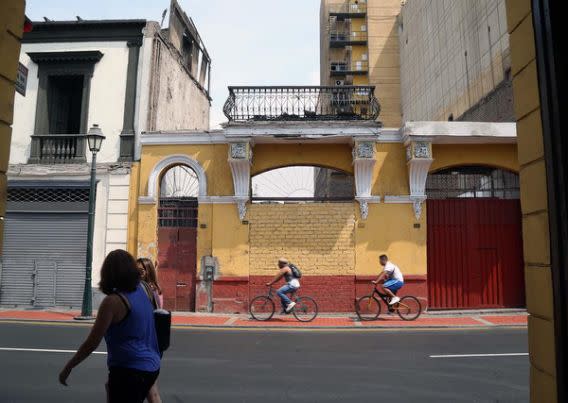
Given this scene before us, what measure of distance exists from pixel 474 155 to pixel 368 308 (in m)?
5.92

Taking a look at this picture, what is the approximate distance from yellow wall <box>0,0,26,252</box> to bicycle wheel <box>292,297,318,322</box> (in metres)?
10.3

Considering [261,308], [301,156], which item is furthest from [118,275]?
[301,156]

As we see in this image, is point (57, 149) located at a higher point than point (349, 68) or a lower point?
lower

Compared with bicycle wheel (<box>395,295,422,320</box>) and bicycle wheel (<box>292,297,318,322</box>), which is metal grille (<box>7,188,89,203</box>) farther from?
bicycle wheel (<box>395,295,422,320</box>)

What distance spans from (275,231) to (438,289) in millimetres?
5344

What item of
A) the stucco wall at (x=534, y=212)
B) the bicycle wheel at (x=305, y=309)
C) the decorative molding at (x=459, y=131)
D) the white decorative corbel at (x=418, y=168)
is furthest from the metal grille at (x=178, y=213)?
the stucco wall at (x=534, y=212)

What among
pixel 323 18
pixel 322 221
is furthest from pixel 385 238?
pixel 323 18

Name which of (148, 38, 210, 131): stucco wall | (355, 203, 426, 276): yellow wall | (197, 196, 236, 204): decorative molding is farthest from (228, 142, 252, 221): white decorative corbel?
(355, 203, 426, 276): yellow wall

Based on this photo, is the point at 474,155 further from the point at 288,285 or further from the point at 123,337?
the point at 123,337

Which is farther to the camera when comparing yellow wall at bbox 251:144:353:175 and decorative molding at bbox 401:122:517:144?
yellow wall at bbox 251:144:353:175

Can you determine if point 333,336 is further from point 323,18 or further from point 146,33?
point 323,18

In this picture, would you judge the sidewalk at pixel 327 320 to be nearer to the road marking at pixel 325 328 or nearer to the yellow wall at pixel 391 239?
the road marking at pixel 325 328

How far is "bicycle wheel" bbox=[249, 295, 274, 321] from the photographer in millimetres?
12456

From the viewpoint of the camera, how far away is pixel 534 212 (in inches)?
97.4
